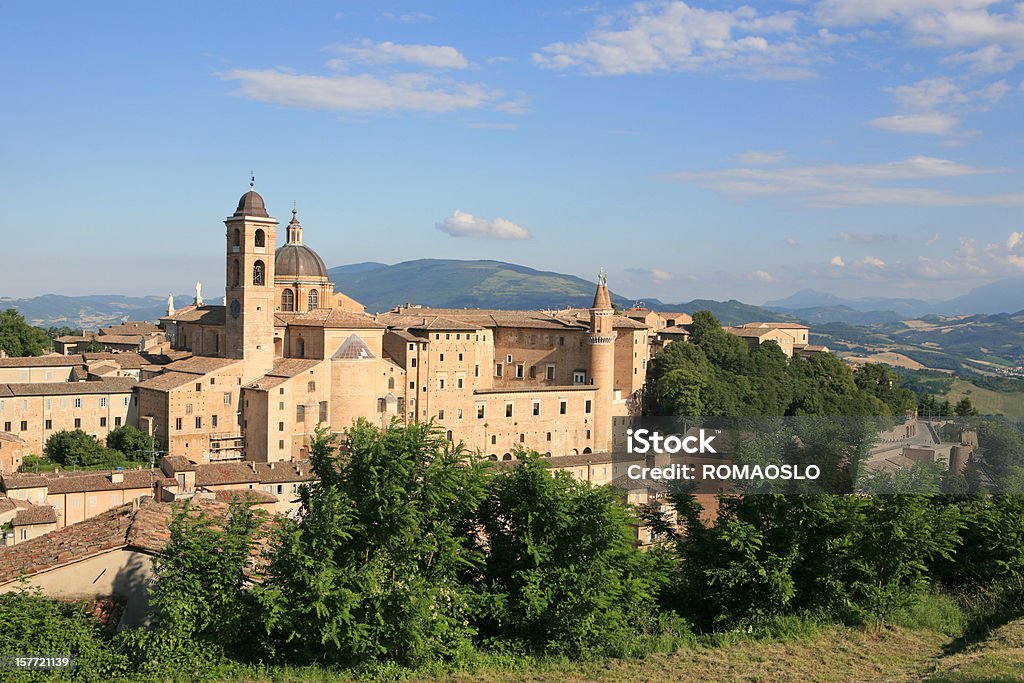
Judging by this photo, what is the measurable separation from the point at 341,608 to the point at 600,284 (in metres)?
47.8

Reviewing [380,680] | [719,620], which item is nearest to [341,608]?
[380,680]

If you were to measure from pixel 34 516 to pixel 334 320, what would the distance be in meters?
22.1

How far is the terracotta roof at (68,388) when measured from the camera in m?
45.9

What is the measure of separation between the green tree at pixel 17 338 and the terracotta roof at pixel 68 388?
19.4 metres

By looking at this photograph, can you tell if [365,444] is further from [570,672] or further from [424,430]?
[570,672]

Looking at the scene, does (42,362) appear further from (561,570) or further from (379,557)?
(561,570)

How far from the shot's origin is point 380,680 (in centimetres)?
1462

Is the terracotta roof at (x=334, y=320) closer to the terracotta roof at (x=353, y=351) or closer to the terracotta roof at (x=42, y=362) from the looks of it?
the terracotta roof at (x=353, y=351)

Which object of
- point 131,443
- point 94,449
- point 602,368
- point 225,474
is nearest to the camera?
point 225,474

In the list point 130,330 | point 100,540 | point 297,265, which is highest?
point 297,265

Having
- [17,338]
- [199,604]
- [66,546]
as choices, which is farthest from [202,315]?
[199,604]

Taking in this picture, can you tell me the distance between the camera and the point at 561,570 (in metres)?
16.5

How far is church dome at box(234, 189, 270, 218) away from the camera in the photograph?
49.4m

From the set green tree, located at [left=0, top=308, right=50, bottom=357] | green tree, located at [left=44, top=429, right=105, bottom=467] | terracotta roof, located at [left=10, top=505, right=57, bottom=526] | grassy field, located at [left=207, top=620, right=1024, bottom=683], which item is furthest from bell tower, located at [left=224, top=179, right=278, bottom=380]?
grassy field, located at [left=207, top=620, right=1024, bottom=683]
